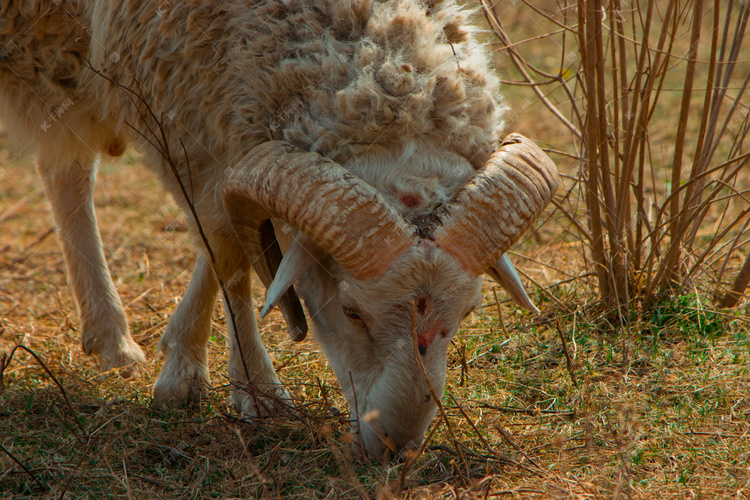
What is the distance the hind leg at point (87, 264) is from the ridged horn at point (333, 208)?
213cm

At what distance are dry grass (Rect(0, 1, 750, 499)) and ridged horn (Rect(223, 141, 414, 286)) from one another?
65cm

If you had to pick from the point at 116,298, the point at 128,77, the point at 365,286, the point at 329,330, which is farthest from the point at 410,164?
the point at 116,298

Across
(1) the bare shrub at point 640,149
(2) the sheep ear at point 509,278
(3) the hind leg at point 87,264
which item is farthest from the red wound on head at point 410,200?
(3) the hind leg at point 87,264

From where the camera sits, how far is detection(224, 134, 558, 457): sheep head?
273cm

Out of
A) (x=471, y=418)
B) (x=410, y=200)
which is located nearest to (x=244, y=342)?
(x=471, y=418)

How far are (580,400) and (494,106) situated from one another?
142cm

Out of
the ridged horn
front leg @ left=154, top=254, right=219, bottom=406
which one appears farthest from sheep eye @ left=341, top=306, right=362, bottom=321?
front leg @ left=154, top=254, right=219, bottom=406

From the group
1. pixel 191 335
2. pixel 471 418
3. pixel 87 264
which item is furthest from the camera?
pixel 87 264

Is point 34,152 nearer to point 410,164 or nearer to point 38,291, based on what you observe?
point 38,291

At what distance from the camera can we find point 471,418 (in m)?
3.45

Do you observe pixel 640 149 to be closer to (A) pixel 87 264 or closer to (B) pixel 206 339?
(B) pixel 206 339

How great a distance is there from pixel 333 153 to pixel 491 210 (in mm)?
655

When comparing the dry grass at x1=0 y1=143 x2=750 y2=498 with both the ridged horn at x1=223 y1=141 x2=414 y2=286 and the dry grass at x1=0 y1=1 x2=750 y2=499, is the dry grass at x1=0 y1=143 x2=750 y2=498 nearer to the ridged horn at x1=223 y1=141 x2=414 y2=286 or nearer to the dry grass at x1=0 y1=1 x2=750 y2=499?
the dry grass at x1=0 y1=1 x2=750 y2=499

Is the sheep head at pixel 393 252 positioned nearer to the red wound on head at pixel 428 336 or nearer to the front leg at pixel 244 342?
the red wound on head at pixel 428 336
